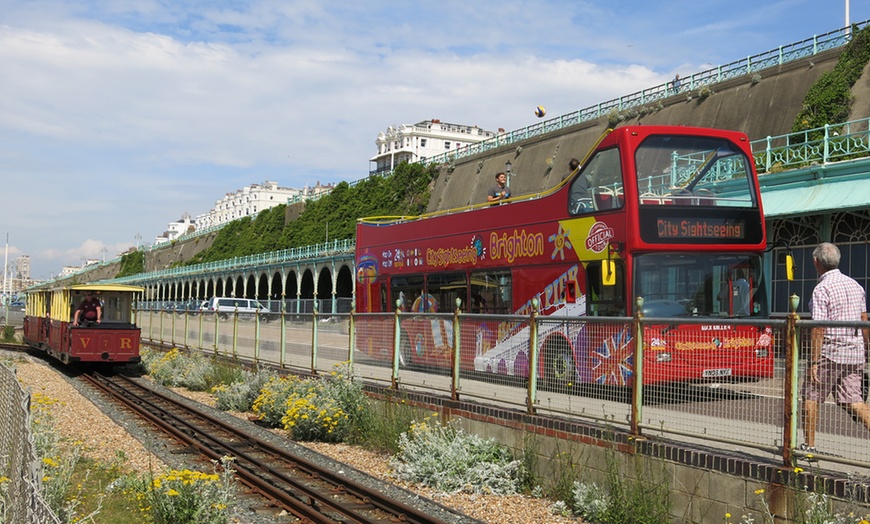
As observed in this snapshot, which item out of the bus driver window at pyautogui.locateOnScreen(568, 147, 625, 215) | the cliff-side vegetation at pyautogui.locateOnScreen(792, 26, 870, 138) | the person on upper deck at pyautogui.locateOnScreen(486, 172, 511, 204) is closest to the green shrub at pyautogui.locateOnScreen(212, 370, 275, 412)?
the person on upper deck at pyautogui.locateOnScreen(486, 172, 511, 204)

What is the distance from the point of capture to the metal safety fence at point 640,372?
7117 mm

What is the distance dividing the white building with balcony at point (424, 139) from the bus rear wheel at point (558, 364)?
151 m

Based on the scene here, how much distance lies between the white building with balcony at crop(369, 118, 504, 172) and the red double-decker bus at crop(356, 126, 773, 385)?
481 feet

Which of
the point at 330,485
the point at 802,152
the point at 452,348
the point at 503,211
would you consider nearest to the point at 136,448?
the point at 330,485

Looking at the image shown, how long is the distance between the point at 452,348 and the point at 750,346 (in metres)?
5.57

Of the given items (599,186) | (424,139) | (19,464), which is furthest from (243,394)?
(424,139)

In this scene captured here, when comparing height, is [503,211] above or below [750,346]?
above

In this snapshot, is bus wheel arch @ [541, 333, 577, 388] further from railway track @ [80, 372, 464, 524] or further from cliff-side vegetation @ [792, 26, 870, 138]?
cliff-side vegetation @ [792, 26, 870, 138]

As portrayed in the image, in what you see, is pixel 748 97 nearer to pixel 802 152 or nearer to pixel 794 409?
pixel 802 152

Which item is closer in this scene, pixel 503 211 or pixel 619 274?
pixel 619 274

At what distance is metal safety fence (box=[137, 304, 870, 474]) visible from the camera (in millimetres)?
7117

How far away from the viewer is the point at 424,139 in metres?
166

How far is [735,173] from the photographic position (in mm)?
13492

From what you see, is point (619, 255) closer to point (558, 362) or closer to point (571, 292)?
point (571, 292)
